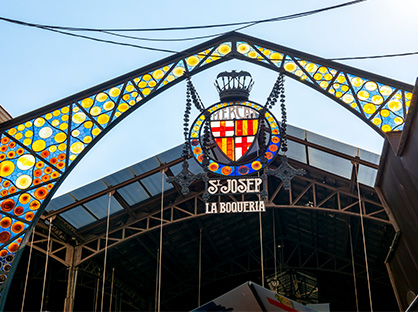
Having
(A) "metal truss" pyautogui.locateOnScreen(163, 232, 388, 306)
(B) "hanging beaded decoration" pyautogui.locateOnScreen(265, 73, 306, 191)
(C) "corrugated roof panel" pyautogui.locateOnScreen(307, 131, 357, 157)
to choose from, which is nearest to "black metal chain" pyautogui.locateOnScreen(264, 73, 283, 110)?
(B) "hanging beaded decoration" pyautogui.locateOnScreen(265, 73, 306, 191)

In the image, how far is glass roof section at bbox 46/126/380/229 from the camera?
567 inches

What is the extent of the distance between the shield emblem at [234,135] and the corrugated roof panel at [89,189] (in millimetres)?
7390

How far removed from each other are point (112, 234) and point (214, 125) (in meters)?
10.0

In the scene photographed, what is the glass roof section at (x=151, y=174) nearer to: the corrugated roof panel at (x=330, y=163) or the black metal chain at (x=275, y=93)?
the corrugated roof panel at (x=330, y=163)

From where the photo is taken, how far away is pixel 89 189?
49.1ft

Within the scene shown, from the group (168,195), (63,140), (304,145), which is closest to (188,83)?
(63,140)

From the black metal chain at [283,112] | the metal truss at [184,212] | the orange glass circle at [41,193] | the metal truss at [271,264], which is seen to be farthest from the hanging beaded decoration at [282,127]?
the metal truss at [271,264]

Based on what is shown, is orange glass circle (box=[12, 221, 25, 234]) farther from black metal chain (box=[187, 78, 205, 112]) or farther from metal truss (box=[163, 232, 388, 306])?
metal truss (box=[163, 232, 388, 306])

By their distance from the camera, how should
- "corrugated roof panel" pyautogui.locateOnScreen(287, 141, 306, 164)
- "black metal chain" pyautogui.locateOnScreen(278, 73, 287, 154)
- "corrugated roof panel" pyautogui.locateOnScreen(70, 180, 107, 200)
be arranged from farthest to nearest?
"corrugated roof panel" pyautogui.locateOnScreen(287, 141, 306, 164), "corrugated roof panel" pyautogui.locateOnScreen(70, 180, 107, 200), "black metal chain" pyautogui.locateOnScreen(278, 73, 287, 154)

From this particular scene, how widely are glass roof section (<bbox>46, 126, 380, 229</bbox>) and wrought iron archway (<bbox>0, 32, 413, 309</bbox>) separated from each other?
6.45 meters

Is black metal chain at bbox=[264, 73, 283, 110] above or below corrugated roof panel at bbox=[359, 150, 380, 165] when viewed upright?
below

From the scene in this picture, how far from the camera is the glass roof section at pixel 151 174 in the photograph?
14.4 meters

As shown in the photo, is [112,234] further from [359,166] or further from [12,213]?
[12,213]

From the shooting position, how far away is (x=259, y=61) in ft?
27.2
